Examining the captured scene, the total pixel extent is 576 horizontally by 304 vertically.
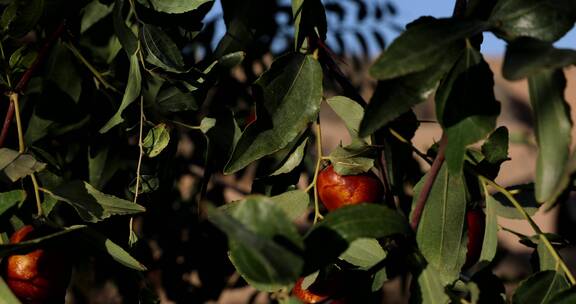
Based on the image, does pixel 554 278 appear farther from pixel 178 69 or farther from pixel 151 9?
pixel 151 9

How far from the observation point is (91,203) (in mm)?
787

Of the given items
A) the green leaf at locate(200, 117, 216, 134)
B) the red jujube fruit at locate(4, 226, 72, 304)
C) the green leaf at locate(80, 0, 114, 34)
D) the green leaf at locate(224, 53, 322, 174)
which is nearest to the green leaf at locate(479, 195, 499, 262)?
the green leaf at locate(224, 53, 322, 174)

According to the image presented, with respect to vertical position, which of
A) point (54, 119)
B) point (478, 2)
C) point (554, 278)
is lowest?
point (54, 119)

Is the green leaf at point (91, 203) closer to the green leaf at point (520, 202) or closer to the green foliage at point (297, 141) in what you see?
the green foliage at point (297, 141)

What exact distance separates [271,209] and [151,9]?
47 centimetres

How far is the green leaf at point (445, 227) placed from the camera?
30.7 inches

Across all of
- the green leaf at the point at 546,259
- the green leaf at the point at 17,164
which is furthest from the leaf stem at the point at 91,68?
the green leaf at the point at 546,259

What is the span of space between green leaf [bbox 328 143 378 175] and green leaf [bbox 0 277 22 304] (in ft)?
1.12

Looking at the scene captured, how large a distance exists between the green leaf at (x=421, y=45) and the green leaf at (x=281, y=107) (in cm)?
19

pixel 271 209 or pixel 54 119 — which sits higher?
pixel 271 209

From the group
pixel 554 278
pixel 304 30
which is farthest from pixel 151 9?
pixel 554 278

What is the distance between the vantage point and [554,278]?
2.39 ft

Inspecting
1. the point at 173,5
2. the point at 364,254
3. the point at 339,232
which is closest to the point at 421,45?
the point at 339,232

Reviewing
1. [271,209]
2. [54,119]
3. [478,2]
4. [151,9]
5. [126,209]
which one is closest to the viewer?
[271,209]
